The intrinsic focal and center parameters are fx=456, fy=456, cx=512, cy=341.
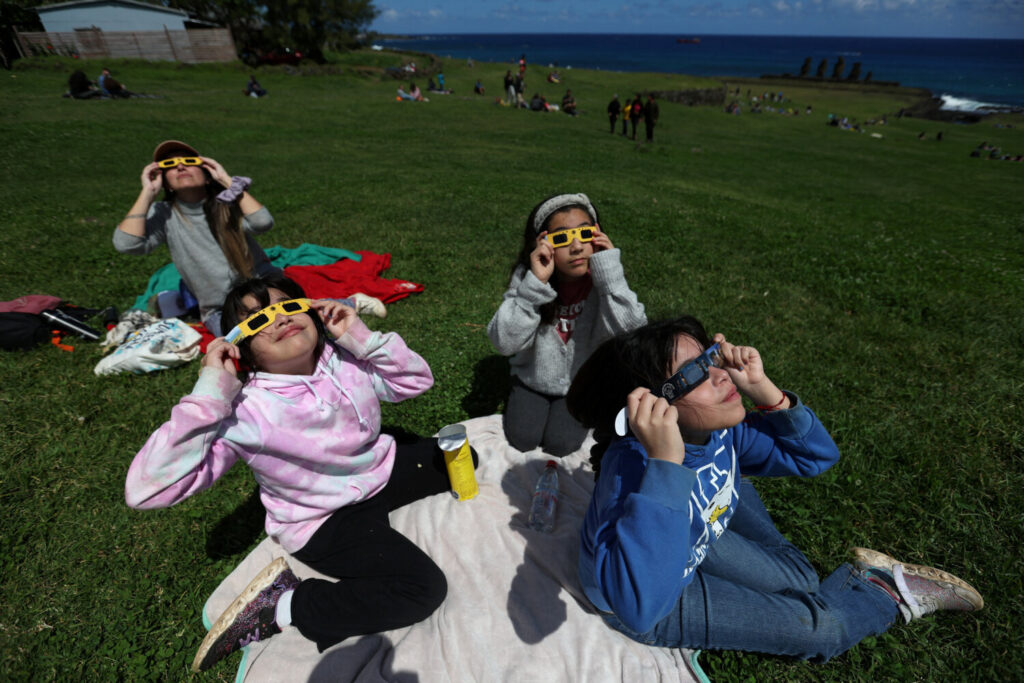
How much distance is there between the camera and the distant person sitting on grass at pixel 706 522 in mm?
1935

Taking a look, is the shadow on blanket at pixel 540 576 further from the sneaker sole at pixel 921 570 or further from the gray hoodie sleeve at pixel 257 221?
A: the gray hoodie sleeve at pixel 257 221

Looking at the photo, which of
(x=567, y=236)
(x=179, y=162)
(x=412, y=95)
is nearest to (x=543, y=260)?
(x=567, y=236)

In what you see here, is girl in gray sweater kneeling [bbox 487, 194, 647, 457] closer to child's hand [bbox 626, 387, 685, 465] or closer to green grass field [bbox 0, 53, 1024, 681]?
green grass field [bbox 0, 53, 1024, 681]

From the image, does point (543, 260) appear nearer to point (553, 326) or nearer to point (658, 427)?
point (553, 326)

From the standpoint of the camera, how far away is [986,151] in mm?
29781

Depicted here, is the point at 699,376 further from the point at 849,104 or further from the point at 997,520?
the point at 849,104

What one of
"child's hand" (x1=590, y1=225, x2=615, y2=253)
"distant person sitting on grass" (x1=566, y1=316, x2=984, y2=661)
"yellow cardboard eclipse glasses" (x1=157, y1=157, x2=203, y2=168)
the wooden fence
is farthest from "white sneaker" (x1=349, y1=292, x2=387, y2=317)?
the wooden fence

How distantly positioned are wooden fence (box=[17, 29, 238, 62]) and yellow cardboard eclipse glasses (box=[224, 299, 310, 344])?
1694 inches

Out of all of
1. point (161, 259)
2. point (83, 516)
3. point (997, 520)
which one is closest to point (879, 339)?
point (997, 520)

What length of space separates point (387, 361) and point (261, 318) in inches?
31.1

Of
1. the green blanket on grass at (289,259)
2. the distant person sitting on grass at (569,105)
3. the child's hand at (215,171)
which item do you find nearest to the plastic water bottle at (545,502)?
the child's hand at (215,171)

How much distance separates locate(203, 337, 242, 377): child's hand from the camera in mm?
2393

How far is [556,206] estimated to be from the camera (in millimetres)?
3535

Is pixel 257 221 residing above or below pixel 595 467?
above
